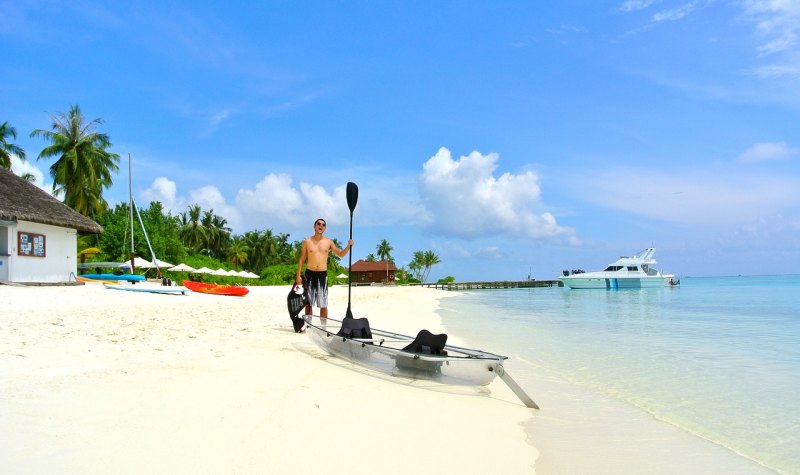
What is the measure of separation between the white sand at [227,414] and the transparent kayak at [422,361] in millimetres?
136

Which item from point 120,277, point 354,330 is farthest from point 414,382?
point 120,277

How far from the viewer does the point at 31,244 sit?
1762 cm

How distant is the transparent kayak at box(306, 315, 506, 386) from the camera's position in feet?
16.0

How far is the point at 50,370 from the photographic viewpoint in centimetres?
455

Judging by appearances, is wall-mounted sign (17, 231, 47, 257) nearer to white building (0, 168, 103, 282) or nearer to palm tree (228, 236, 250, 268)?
white building (0, 168, 103, 282)

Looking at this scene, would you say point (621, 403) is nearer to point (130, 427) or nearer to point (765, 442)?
point (765, 442)

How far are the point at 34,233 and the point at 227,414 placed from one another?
61.4ft

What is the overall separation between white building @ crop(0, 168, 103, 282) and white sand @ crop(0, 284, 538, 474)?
1291cm

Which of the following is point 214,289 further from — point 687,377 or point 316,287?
point 687,377

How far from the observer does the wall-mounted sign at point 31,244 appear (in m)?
17.1

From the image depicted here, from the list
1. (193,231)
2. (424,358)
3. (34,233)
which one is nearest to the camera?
(424,358)

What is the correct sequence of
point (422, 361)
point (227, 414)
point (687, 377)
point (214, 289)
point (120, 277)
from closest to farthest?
point (227, 414) → point (422, 361) → point (687, 377) → point (214, 289) → point (120, 277)

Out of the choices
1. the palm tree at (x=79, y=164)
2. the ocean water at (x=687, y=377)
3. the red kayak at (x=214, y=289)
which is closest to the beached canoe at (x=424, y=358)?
the ocean water at (x=687, y=377)

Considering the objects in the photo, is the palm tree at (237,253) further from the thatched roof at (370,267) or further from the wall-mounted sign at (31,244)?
the wall-mounted sign at (31,244)
